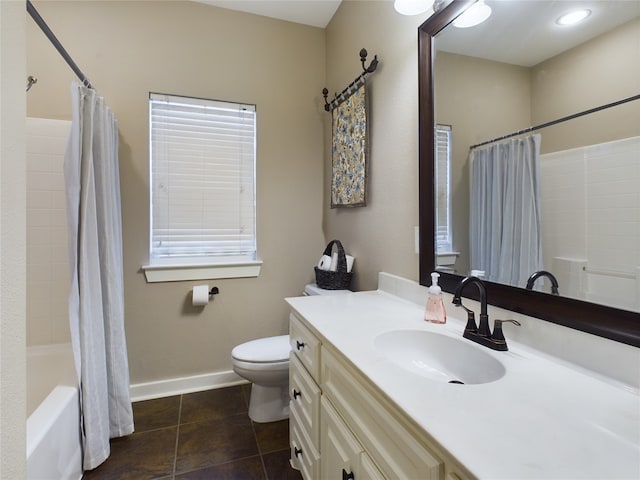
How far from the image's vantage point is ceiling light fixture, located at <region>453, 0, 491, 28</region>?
111cm

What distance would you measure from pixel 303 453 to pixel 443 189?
124 cm

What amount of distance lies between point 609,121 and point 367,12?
154 centimetres

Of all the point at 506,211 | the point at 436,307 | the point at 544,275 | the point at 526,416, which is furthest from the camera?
the point at 436,307

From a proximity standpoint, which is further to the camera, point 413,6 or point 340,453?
point 413,6

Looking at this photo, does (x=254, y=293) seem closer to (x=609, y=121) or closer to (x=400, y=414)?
(x=400, y=414)

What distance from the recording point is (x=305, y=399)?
1283mm

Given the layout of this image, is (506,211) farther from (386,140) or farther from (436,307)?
(386,140)

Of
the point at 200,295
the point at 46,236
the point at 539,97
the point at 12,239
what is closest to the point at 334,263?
the point at 200,295

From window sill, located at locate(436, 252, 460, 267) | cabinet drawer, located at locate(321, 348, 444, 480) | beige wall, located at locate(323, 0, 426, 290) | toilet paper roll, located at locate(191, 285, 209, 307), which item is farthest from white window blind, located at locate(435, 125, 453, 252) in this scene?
toilet paper roll, located at locate(191, 285, 209, 307)

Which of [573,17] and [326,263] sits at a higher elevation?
[573,17]

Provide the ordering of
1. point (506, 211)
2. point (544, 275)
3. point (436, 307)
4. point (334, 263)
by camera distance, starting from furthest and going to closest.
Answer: point (334, 263)
point (436, 307)
point (506, 211)
point (544, 275)

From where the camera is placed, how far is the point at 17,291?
0.64 metres

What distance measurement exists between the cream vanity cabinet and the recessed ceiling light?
3.58ft

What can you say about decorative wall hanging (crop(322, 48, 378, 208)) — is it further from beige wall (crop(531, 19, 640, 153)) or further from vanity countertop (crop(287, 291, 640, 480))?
vanity countertop (crop(287, 291, 640, 480))
